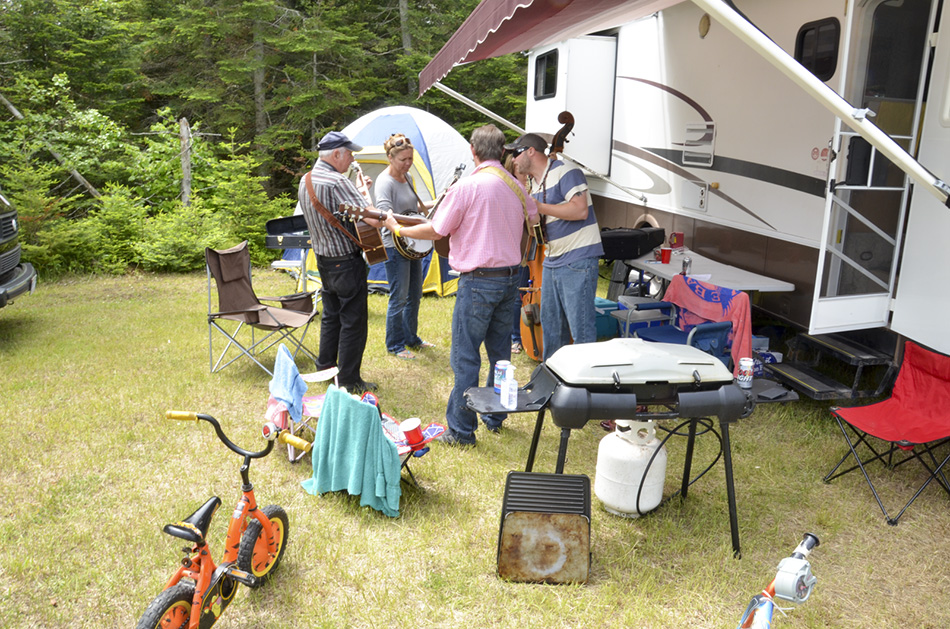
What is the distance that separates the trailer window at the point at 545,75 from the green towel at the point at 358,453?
5175mm

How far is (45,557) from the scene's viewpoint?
2.84m

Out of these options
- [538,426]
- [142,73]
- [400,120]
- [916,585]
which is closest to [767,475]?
[916,585]

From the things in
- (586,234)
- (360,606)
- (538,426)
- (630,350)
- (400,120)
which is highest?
(400,120)

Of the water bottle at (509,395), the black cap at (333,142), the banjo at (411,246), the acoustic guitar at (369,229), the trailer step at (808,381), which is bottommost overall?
the trailer step at (808,381)

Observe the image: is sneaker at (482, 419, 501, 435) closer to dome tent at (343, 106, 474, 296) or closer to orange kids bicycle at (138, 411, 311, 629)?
orange kids bicycle at (138, 411, 311, 629)

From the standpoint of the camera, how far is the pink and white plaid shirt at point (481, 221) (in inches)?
138

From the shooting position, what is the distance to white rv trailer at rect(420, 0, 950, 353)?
3.65 m

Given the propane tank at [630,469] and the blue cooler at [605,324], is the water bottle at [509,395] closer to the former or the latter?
the propane tank at [630,469]

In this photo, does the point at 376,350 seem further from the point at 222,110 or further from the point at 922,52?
the point at 222,110

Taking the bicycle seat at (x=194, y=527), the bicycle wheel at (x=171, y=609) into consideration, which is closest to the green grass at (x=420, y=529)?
the bicycle wheel at (x=171, y=609)

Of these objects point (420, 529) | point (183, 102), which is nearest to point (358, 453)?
point (420, 529)

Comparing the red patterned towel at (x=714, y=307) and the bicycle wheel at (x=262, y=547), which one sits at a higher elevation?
the red patterned towel at (x=714, y=307)

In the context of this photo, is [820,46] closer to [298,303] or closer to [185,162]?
[298,303]

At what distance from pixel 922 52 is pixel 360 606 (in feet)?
13.2
